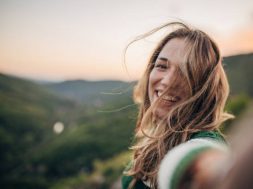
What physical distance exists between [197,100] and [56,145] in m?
94.0

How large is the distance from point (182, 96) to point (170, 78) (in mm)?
105

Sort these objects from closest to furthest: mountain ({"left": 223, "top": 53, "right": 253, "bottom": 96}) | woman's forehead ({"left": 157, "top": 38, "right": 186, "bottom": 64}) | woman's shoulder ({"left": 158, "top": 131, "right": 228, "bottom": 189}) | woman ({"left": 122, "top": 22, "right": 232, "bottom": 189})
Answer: woman's shoulder ({"left": 158, "top": 131, "right": 228, "bottom": 189})
woman ({"left": 122, "top": 22, "right": 232, "bottom": 189})
woman's forehead ({"left": 157, "top": 38, "right": 186, "bottom": 64})
mountain ({"left": 223, "top": 53, "right": 253, "bottom": 96})

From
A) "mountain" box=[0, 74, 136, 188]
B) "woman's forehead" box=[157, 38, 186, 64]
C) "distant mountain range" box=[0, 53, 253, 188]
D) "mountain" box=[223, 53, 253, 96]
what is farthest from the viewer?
"mountain" box=[0, 74, 136, 188]

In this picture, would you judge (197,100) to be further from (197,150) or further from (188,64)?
(197,150)

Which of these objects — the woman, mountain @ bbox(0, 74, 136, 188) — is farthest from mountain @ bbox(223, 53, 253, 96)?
the woman

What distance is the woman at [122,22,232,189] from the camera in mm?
1631

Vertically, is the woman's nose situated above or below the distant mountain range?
above

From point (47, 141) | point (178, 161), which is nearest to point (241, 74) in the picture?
point (47, 141)

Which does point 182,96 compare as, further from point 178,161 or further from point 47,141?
point 47,141

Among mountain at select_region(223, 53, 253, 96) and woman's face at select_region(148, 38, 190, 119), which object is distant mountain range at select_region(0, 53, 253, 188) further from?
woman's face at select_region(148, 38, 190, 119)

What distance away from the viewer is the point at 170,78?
172cm

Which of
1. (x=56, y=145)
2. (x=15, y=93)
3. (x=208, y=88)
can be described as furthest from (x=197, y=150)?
(x=15, y=93)

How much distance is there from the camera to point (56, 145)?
3656 inches

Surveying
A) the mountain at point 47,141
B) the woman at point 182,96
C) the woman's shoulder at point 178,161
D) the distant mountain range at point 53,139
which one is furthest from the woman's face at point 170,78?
→ the mountain at point 47,141
